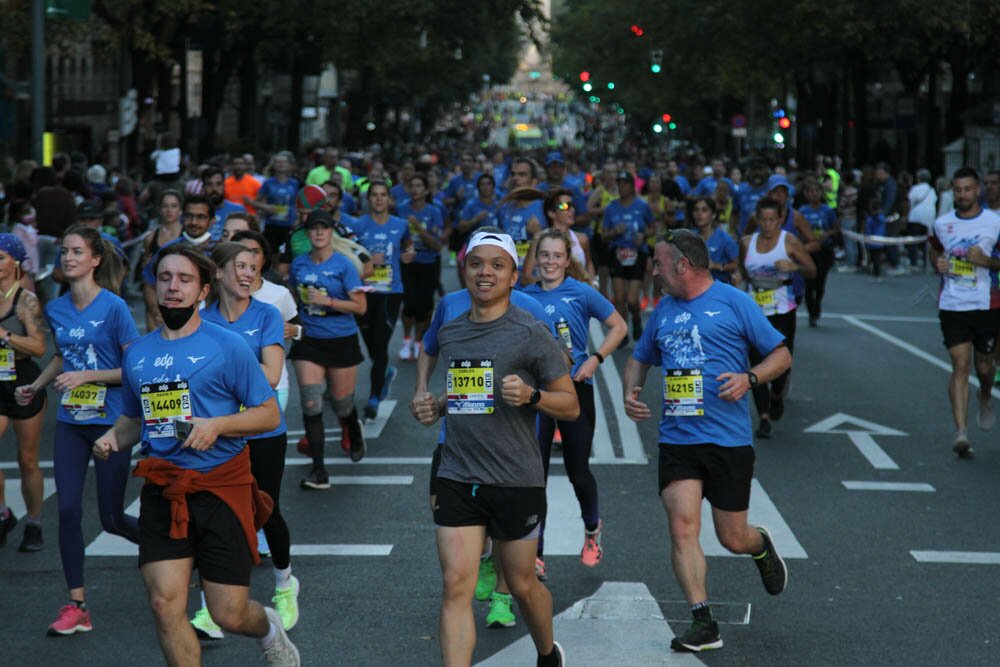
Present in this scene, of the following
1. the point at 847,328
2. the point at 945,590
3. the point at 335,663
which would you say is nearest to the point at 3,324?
the point at 335,663

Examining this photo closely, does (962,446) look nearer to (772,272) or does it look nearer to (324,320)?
(772,272)

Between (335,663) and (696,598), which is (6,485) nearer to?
A: (335,663)

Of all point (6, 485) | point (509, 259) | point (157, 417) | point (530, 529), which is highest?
point (509, 259)

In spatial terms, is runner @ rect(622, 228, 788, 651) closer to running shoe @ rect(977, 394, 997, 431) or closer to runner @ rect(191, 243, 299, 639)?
runner @ rect(191, 243, 299, 639)

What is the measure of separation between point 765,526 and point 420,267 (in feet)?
25.9

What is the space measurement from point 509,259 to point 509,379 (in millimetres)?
486

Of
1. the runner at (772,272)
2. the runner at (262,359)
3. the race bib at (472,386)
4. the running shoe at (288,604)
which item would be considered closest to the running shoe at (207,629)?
the runner at (262,359)

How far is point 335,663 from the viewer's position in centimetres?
723

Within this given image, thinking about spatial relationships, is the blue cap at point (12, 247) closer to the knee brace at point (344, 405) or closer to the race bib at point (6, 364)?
the race bib at point (6, 364)

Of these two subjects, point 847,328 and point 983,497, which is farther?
point 847,328

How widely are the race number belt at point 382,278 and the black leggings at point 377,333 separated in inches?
3.8

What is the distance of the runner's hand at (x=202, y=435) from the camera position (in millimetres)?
6094

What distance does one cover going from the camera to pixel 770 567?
7922 mm

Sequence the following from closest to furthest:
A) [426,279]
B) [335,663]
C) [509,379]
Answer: [509,379]
[335,663]
[426,279]
